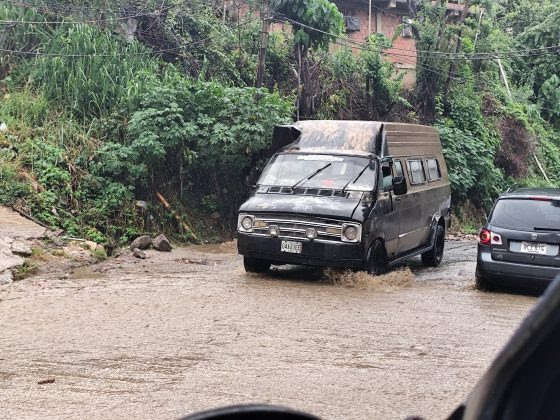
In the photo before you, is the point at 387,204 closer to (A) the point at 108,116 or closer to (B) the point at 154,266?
(B) the point at 154,266

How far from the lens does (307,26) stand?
20.6 m

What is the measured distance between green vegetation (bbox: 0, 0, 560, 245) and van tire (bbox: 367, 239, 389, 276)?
5.31 meters

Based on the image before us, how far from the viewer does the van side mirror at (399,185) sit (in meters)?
10.7

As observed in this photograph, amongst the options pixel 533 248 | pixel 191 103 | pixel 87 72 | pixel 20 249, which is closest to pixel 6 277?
pixel 20 249

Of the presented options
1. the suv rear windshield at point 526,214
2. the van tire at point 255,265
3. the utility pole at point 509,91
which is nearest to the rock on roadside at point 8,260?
the van tire at point 255,265

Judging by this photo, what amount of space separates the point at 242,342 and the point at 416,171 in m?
6.73

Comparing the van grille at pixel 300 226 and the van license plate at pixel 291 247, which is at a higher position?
the van grille at pixel 300 226

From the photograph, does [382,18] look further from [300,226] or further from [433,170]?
[300,226]

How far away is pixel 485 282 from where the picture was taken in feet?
33.1

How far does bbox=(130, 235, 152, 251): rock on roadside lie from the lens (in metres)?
13.2

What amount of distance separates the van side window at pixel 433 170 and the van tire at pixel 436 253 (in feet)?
3.16

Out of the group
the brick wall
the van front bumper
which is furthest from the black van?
the brick wall

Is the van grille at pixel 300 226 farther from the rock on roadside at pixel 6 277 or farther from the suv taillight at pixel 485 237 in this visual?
the rock on roadside at pixel 6 277

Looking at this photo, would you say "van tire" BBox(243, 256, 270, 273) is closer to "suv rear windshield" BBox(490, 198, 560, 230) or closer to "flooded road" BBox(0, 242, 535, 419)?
"flooded road" BBox(0, 242, 535, 419)
